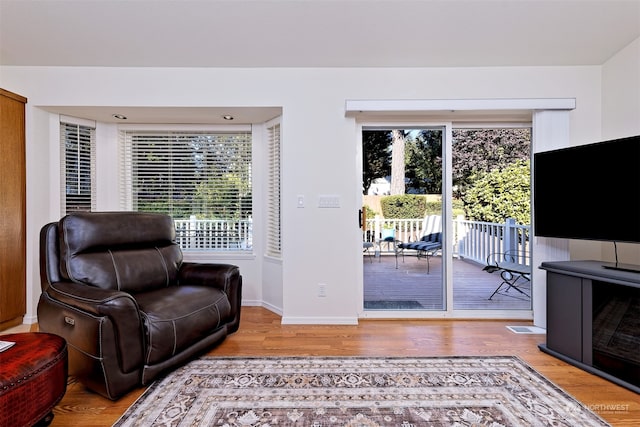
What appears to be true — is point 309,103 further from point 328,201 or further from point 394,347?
point 394,347

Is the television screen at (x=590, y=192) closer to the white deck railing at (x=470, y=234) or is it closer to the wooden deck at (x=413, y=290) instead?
the white deck railing at (x=470, y=234)

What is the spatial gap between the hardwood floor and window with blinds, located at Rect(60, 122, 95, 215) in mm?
2009


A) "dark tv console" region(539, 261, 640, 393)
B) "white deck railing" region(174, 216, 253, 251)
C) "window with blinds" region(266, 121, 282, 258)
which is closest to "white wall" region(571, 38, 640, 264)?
"dark tv console" region(539, 261, 640, 393)

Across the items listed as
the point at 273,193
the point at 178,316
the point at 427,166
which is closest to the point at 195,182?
the point at 273,193

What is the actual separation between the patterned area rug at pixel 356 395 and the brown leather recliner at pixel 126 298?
9.2 inches

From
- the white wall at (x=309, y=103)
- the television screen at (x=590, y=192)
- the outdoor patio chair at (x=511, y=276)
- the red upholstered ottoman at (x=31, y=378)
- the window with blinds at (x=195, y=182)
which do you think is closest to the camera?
the red upholstered ottoman at (x=31, y=378)

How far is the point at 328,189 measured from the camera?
8.87 ft

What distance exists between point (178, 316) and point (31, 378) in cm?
68

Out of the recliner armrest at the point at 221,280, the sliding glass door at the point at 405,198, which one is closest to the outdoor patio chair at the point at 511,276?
the sliding glass door at the point at 405,198

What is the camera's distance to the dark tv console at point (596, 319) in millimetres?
1715

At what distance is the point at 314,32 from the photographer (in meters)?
2.20

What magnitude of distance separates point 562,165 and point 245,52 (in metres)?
2.69

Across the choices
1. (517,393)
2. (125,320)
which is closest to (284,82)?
(125,320)

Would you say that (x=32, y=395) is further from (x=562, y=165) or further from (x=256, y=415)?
(x=562, y=165)
